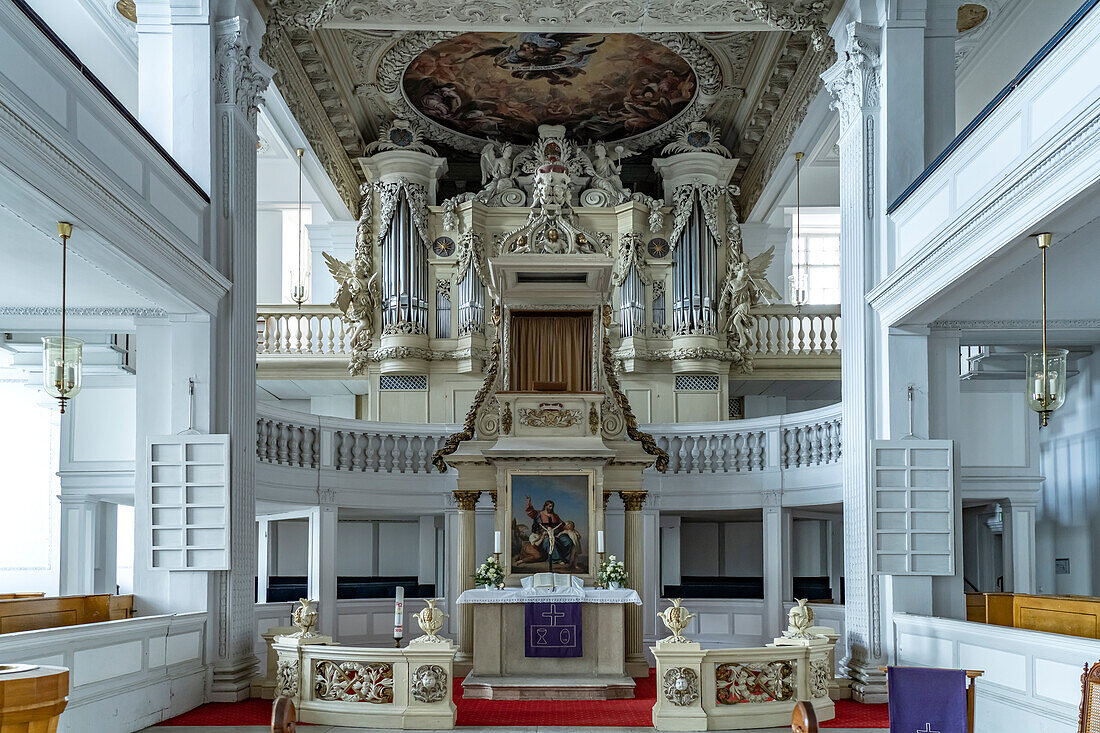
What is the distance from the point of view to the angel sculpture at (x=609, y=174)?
17.7 m

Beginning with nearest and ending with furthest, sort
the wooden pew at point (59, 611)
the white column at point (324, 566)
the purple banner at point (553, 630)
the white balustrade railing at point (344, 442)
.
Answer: the wooden pew at point (59, 611) < the purple banner at point (553, 630) < the white balustrade railing at point (344, 442) < the white column at point (324, 566)

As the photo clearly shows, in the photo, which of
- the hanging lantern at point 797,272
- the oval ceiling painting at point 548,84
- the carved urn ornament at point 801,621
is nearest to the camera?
the carved urn ornament at point 801,621

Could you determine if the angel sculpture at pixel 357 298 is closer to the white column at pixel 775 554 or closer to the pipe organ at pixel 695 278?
the pipe organ at pixel 695 278

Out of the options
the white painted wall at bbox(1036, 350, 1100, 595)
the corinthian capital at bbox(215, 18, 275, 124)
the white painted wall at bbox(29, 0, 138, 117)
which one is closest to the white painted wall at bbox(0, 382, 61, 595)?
the white painted wall at bbox(29, 0, 138, 117)

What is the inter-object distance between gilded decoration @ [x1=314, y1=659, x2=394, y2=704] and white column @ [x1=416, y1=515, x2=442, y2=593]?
7.10 metres

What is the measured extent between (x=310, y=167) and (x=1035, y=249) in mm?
12060

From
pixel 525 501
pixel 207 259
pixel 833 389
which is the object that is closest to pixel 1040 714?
pixel 525 501

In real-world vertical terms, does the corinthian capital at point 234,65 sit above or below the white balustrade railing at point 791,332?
above

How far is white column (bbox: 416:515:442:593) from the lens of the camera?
16.9m

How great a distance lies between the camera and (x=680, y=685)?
30.7 feet

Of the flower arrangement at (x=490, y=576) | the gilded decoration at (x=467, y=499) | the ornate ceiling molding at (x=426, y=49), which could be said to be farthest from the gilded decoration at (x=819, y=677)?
the ornate ceiling molding at (x=426, y=49)

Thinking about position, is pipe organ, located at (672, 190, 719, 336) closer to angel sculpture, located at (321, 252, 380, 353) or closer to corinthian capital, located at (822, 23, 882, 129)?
angel sculpture, located at (321, 252, 380, 353)

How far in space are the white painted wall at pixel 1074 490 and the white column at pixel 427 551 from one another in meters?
8.35

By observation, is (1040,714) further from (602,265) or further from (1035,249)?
(602,265)
